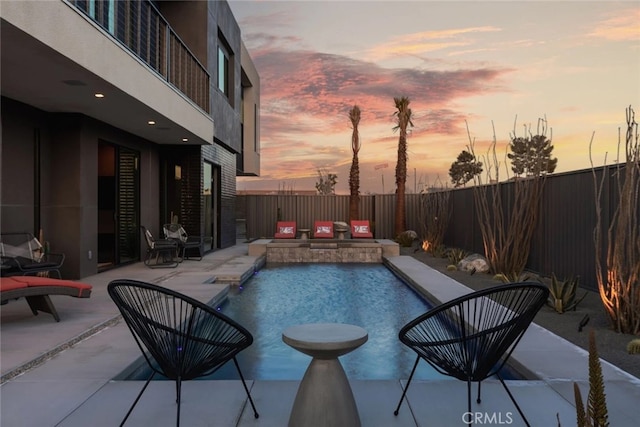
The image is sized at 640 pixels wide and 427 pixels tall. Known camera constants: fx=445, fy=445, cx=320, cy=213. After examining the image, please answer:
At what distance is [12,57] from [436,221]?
10866mm

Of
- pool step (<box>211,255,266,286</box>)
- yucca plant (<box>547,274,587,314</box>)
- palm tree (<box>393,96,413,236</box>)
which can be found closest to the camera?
yucca plant (<box>547,274,587,314</box>)

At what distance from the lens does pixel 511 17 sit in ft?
35.6

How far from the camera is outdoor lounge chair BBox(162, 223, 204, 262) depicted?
→ 391 inches

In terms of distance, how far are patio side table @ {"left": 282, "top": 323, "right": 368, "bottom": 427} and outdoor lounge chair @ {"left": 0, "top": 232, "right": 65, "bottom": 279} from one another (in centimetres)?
453

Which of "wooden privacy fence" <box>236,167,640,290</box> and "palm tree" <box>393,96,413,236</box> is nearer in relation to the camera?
"wooden privacy fence" <box>236,167,640,290</box>

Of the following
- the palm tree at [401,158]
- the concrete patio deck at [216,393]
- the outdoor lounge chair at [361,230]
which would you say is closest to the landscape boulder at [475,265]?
the concrete patio deck at [216,393]

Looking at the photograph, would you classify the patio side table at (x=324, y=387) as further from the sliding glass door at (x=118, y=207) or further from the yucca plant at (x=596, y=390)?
the sliding glass door at (x=118, y=207)

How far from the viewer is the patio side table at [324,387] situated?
2.20m

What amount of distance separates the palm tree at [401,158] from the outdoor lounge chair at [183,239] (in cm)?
811

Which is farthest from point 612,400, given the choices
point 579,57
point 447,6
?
point 447,6

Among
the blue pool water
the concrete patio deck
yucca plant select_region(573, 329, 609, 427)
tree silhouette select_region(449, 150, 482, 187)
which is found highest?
tree silhouette select_region(449, 150, 482, 187)

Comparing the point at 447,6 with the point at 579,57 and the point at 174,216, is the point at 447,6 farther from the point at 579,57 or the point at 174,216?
the point at 174,216

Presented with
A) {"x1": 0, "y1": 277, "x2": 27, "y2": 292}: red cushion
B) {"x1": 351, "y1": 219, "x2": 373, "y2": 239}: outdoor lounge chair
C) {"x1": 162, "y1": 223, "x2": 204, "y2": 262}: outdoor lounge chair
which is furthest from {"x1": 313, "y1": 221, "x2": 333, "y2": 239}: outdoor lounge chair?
{"x1": 0, "y1": 277, "x2": 27, "y2": 292}: red cushion

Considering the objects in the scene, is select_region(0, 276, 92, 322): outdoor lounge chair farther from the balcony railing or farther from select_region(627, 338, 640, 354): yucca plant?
select_region(627, 338, 640, 354): yucca plant
